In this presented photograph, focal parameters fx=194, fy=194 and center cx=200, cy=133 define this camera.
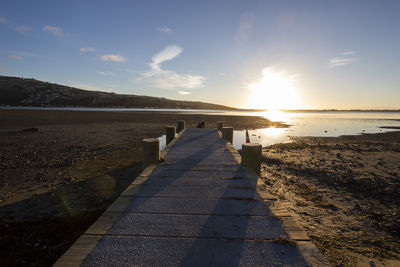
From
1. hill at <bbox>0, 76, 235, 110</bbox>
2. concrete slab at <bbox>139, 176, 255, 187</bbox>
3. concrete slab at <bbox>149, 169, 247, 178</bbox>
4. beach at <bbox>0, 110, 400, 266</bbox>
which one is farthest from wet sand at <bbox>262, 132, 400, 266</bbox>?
hill at <bbox>0, 76, 235, 110</bbox>

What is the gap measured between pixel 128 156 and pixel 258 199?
838 centimetres

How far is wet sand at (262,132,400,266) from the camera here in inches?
144

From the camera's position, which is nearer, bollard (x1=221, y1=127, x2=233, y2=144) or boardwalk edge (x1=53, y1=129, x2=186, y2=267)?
boardwalk edge (x1=53, y1=129, x2=186, y2=267)

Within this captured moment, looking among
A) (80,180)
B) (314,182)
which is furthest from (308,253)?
(80,180)

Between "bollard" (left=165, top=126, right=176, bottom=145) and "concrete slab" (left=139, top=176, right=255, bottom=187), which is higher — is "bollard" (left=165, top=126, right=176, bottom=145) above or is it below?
above

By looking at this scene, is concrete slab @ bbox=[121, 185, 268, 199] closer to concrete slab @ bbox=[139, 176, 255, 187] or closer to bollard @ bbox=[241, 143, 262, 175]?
concrete slab @ bbox=[139, 176, 255, 187]

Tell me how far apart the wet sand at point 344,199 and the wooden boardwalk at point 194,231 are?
2.45 feet

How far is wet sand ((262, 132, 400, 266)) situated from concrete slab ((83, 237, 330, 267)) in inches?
46.5

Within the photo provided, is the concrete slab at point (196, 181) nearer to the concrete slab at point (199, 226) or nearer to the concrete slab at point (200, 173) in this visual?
the concrete slab at point (200, 173)

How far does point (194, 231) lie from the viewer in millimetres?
2389

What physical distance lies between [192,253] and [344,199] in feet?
19.1

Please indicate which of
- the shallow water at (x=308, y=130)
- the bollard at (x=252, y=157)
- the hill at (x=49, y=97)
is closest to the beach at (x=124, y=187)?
the bollard at (x=252, y=157)

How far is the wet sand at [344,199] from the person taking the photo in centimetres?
365

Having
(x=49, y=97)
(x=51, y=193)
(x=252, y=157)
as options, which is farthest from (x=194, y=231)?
(x=49, y=97)
